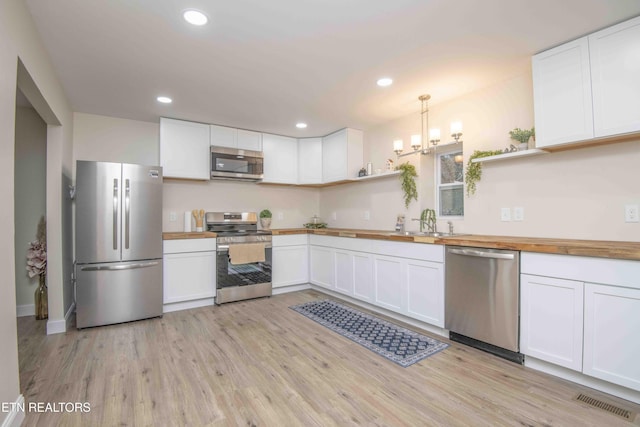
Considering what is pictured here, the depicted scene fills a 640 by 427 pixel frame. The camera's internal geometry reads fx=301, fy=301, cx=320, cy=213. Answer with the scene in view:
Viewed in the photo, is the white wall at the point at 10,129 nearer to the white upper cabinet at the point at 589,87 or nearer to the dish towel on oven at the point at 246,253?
the dish towel on oven at the point at 246,253

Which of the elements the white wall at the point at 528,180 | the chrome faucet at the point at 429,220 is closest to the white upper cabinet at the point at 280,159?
the white wall at the point at 528,180

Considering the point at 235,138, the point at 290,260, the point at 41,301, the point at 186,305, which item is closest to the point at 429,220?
the point at 290,260

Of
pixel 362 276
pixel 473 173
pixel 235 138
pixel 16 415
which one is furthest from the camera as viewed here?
pixel 235 138

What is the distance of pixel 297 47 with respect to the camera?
7.64 ft

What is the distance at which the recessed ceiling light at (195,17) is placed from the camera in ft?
6.28

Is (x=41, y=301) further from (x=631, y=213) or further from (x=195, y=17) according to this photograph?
(x=631, y=213)

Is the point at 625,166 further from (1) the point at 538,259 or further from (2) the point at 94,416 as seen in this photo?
(2) the point at 94,416

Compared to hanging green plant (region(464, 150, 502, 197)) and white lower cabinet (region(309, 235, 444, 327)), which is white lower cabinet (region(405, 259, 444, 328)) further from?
hanging green plant (region(464, 150, 502, 197))

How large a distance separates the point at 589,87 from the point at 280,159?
12.0 feet

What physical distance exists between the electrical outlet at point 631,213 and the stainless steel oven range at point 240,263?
3616mm

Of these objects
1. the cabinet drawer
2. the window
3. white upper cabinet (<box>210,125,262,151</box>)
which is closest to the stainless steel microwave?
white upper cabinet (<box>210,125,262,151</box>)

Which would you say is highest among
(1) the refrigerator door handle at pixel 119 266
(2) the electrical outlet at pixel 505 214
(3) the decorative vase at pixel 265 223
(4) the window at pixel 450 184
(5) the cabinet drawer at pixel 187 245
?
(4) the window at pixel 450 184

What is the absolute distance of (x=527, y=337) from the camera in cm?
225

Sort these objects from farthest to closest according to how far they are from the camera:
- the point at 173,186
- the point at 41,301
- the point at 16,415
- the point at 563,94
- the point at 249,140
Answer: the point at 249,140, the point at 173,186, the point at 41,301, the point at 563,94, the point at 16,415
